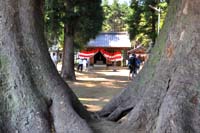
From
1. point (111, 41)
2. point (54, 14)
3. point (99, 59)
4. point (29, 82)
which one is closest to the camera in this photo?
point (29, 82)

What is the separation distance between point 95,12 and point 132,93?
726 inches

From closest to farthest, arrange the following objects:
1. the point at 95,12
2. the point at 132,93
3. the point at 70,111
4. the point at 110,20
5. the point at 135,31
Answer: the point at 70,111
the point at 132,93
the point at 95,12
the point at 135,31
the point at 110,20

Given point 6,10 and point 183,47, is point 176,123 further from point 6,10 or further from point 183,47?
point 6,10

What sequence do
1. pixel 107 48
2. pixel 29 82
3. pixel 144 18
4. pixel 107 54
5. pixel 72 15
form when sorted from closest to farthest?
pixel 29 82, pixel 72 15, pixel 144 18, pixel 107 54, pixel 107 48

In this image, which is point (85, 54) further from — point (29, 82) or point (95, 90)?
point (29, 82)

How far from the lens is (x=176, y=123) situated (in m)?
5.87

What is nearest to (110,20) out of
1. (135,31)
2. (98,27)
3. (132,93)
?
(135,31)

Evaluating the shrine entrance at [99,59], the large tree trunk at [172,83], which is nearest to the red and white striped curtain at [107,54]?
the shrine entrance at [99,59]

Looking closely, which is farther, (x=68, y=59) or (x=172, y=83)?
(x=68, y=59)

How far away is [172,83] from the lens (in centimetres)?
652

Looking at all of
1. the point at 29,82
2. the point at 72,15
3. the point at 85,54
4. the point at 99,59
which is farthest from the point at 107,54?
the point at 29,82

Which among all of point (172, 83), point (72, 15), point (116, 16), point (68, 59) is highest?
point (116, 16)

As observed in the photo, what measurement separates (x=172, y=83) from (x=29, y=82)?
2.17 meters

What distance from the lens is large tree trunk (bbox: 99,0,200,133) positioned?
6.04 meters
